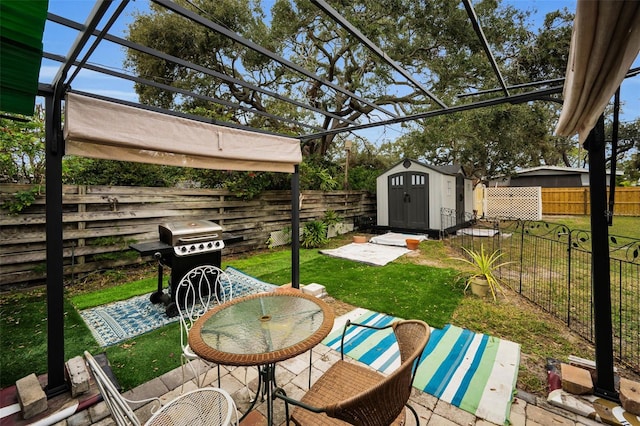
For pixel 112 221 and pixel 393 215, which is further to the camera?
pixel 393 215

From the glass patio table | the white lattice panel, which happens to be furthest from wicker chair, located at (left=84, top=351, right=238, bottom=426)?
the white lattice panel

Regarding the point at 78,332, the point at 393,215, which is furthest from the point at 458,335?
the point at 393,215

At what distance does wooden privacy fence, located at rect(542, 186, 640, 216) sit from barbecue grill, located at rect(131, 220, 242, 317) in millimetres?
17434

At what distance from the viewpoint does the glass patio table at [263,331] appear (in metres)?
1.51

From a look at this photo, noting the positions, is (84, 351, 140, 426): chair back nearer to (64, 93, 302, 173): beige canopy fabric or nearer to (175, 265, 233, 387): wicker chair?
(175, 265, 233, 387): wicker chair

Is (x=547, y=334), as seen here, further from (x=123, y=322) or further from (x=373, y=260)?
(x=123, y=322)

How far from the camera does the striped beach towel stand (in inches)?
79.1

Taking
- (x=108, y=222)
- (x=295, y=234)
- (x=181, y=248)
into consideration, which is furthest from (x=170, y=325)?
(x=108, y=222)

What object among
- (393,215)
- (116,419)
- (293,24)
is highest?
(293,24)

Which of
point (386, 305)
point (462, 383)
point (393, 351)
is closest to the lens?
point (462, 383)

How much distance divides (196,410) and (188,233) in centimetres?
255

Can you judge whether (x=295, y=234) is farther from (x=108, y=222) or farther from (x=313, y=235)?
(x=313, y=235)

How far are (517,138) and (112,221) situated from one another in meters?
11.6

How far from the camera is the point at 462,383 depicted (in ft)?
7.21
